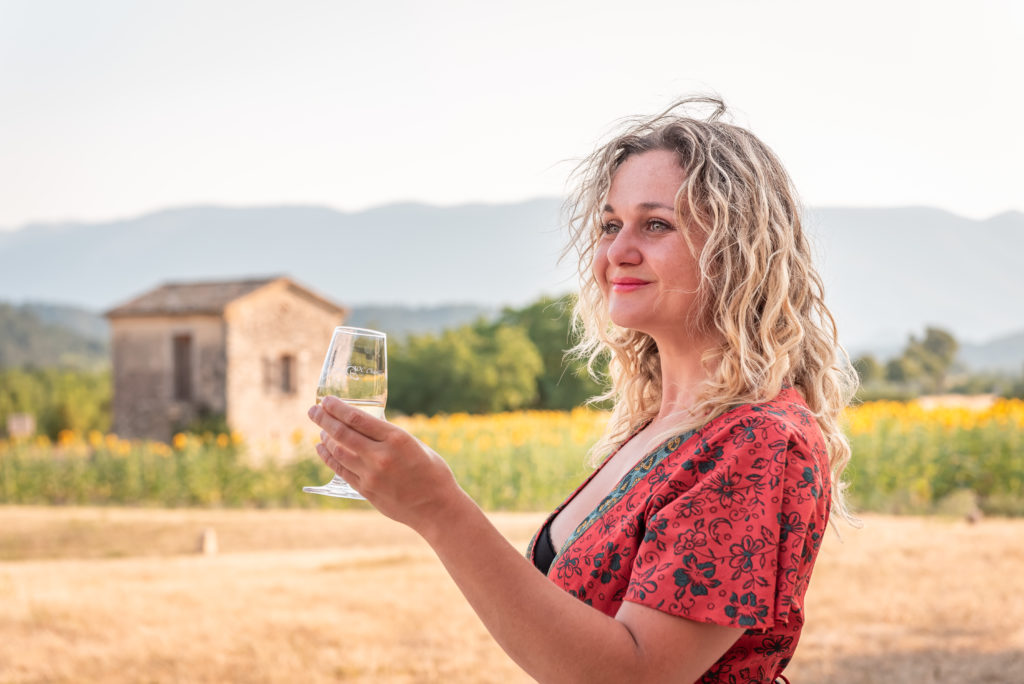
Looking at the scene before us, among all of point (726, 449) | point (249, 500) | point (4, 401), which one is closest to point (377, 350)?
point (726, 449)

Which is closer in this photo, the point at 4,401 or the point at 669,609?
the point at 669,609

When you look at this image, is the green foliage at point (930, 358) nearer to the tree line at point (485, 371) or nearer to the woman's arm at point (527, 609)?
the tree line at point (485, 371)

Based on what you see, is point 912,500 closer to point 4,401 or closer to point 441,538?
point 441,538

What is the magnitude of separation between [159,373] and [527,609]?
79.7ft

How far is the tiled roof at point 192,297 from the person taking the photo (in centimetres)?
→ 2319

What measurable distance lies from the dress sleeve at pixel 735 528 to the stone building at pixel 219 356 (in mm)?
22358

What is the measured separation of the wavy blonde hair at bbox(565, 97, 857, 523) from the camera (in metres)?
1.58

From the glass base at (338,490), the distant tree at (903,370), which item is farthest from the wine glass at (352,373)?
the distant tree at (903,370)

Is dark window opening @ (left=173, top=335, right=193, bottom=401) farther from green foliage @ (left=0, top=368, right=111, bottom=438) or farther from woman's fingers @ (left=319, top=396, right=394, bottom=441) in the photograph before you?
woman's fingers @ (left=319, top=396, right=394, bottom=441)

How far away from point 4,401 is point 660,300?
3197 centimetres

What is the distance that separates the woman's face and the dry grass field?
365 cm

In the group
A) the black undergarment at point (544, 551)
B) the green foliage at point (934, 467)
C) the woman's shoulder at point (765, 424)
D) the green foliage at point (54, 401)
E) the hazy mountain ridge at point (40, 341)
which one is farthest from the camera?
the hazy mountain ridge at point (40, 341)

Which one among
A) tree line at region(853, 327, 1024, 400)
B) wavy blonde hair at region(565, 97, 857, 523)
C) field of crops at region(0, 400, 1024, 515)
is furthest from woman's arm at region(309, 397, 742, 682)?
tree line at region(853, 327, 1024, 400)

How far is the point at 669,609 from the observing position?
4.32 feet
